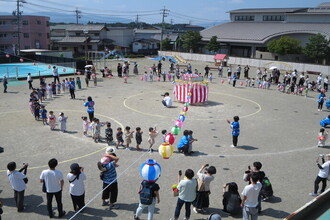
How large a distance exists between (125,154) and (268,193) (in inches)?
219

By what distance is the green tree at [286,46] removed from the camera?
40906 mm

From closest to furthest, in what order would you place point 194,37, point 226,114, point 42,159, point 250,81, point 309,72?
1. point 42,159
2. point 226,114
3. point 250,81
4. point 309,72
5. point 194,37

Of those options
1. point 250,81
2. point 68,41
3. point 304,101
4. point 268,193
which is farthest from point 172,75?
point 68,41

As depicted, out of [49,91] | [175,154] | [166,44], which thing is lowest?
[175,154]

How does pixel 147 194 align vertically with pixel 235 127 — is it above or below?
below

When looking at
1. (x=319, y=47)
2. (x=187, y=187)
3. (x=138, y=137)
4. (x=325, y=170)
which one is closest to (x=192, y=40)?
(x=319, y=47)

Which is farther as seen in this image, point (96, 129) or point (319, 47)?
point (319, 47)

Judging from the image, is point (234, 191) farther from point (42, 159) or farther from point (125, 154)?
point (42, 159)

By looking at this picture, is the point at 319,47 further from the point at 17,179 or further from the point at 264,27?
the point at 17,179

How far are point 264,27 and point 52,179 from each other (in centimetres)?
4958

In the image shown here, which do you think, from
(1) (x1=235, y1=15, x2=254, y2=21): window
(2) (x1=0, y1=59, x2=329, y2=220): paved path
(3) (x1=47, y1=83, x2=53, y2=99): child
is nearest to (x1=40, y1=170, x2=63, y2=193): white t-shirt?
(2) (x1=0, y1=59, x2=329, y2=220): paved path

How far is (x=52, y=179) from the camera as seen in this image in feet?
23.5

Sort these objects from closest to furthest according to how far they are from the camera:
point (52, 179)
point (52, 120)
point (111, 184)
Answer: point (52, 179), point (111, 184), point (52, 120)

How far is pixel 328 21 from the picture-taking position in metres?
45.5
